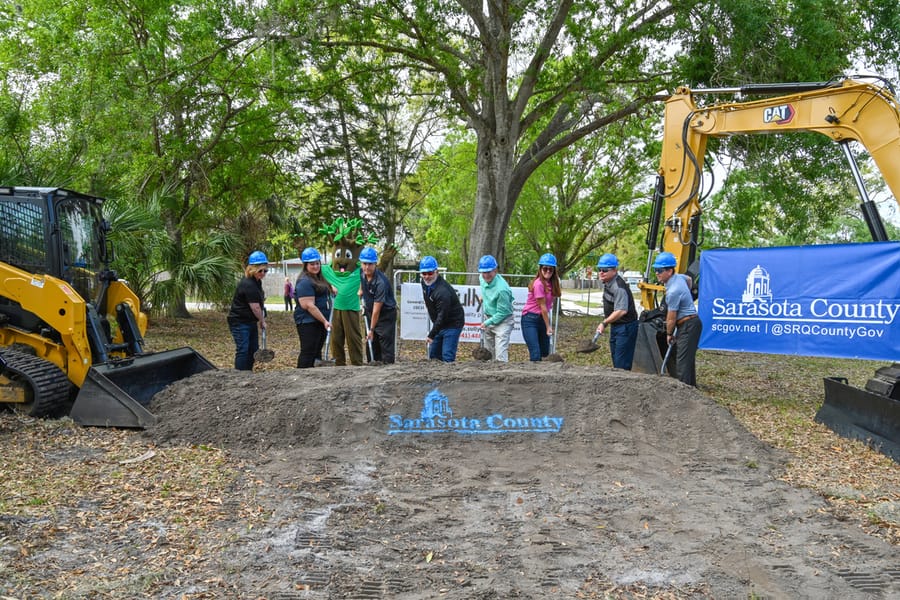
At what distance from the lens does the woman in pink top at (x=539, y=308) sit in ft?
31.3

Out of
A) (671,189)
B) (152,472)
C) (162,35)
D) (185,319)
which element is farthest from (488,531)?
(185,319)

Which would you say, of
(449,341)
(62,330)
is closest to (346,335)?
(449,341)

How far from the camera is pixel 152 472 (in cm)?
582

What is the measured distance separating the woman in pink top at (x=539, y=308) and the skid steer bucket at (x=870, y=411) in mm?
3419

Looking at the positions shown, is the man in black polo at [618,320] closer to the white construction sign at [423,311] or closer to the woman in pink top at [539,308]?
the woman in pink top at [539,308]

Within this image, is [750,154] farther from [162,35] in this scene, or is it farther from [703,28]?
[162,35]

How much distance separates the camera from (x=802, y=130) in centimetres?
947

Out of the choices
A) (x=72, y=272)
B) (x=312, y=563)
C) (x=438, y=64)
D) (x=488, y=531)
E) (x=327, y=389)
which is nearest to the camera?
(x=312, y=563)

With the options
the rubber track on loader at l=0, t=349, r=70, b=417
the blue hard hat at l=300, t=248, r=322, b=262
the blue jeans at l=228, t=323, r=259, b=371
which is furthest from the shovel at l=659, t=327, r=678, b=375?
the rubber track on loader at l=0, t=349, r=70, b=417

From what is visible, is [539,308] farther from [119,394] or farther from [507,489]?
[119,394]

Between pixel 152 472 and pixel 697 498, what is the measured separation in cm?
432

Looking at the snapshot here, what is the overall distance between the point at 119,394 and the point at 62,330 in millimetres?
1071

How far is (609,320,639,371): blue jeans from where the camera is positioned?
9.16 meters

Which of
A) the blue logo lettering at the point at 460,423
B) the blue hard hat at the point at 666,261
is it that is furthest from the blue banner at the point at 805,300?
the blue logo lettering at the point at 460,423
